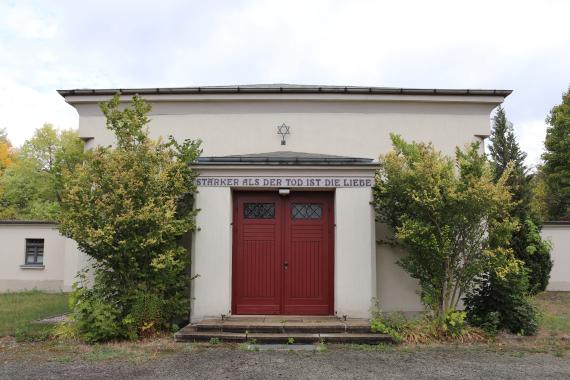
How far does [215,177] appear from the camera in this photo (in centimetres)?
913

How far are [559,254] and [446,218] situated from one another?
1147cm

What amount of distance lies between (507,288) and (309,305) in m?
3.78

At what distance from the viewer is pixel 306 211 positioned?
9.58m

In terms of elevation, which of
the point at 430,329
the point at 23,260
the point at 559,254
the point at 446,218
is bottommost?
the point at 430,329

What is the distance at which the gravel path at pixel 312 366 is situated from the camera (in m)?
6.08

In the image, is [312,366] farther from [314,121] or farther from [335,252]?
[314,121]

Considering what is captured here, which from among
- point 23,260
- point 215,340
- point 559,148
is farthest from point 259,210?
point 559,148

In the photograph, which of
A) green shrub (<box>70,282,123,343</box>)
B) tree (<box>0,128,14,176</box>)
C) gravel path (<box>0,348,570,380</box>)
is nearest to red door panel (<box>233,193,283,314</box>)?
gravel path (<box>0,348,570,380</box>)

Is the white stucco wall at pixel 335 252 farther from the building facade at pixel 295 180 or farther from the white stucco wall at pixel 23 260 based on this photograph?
the white stucco wall at pixel 23 260

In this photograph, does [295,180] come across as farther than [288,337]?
Yes

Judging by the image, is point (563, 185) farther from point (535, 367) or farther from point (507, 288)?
point (535, 367)

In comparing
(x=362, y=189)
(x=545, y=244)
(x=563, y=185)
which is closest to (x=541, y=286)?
(x=545, y=244)

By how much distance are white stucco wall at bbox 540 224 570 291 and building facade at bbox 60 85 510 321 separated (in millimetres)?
8410

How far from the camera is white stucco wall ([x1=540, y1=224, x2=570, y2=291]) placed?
1658 centimetres
